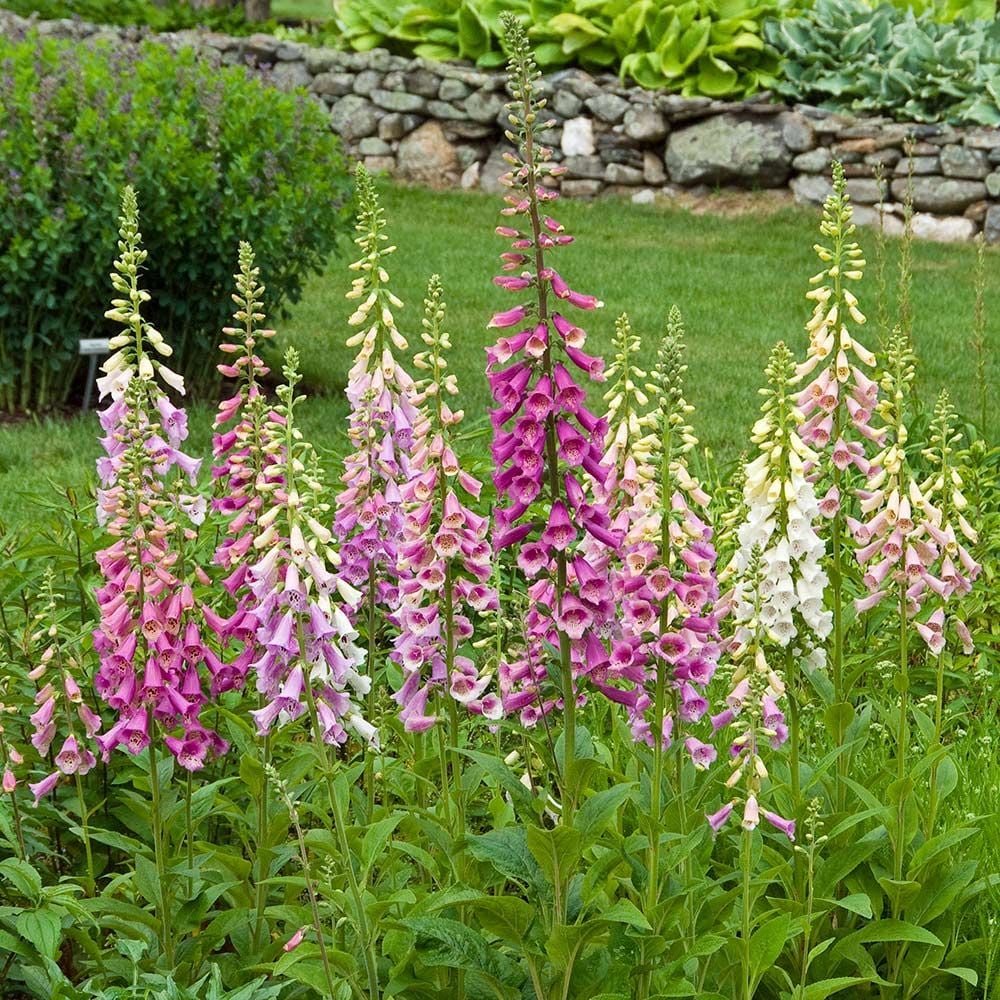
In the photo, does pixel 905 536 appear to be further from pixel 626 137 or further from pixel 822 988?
pixel 626 137

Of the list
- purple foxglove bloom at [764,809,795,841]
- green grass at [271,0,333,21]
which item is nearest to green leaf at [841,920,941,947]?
purple foxglove bloom at [764,809,795,841]

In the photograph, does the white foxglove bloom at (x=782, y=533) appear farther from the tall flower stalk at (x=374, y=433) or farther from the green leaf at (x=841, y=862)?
the tall flower stalk at (x=374, y=433)

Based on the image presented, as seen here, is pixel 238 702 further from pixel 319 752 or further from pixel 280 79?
pixel 280 79

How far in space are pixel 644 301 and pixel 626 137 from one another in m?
3.50

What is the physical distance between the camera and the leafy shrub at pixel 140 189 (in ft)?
27.3

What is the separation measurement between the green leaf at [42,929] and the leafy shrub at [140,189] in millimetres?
5662

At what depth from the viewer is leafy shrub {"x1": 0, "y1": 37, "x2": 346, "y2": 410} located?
832 cm

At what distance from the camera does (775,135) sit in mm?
13570

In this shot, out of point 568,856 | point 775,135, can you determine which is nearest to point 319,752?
point 568,856

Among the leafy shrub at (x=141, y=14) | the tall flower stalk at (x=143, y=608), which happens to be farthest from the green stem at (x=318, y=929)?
the leafy shrub at (x=141, y=14)

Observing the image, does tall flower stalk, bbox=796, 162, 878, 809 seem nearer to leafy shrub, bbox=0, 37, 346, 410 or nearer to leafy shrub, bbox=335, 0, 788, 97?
leafy shrub, bbox=0, 37, 346, 410

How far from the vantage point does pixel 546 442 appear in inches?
108

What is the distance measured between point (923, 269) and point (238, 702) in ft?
31.1

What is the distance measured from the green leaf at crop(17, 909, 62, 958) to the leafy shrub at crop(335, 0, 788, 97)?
465 inches
